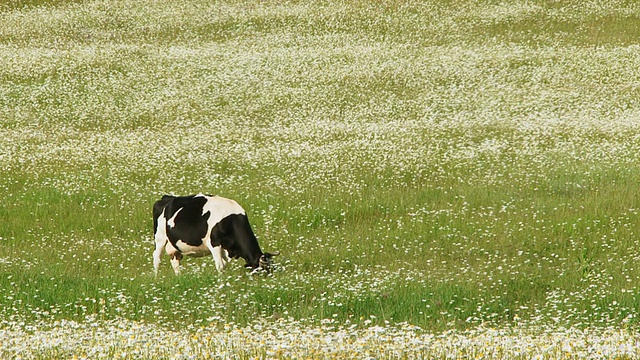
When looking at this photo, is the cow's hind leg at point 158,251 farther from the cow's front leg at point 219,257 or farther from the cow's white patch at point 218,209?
the cow's front leg at point 219,257

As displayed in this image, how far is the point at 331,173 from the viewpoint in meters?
21.9

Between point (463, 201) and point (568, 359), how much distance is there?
11.7m

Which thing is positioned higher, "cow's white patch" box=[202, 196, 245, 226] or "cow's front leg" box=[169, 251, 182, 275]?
"cow's white patch" box=[202, 196, 245, 226]

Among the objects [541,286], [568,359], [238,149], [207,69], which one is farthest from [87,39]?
[568,359]

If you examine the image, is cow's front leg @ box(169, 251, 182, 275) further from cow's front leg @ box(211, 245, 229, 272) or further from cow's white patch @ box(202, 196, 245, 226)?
cow's white patch @ box(202, 196, 245, 226)

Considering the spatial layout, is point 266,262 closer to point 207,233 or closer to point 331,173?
point 207,233

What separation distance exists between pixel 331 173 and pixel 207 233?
7.75m

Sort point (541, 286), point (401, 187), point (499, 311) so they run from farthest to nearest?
point (401, 187), point (541, 286), point (499, 311)

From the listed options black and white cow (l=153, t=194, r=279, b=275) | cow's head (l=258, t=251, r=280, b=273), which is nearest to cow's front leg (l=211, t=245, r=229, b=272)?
black and white cow (l=153, t=194, r=279, b=275)

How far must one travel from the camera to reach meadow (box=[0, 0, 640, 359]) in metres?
10.9

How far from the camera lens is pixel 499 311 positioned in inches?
471

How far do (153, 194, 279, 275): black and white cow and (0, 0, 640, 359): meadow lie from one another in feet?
1.39

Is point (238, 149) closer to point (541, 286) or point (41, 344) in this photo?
point (541, 286)

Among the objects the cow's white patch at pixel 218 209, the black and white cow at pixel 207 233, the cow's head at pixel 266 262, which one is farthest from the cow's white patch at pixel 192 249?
the cow's head at pixel 266 262
